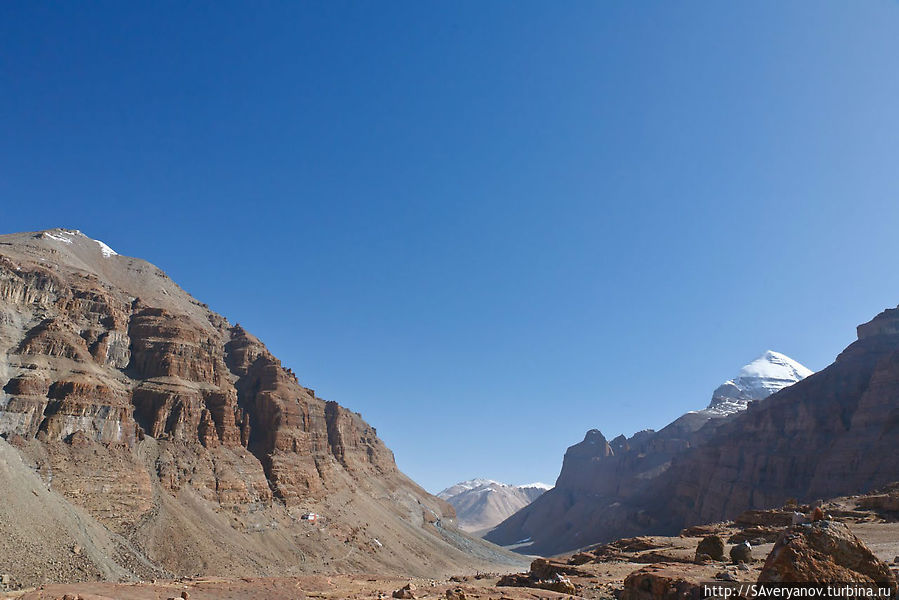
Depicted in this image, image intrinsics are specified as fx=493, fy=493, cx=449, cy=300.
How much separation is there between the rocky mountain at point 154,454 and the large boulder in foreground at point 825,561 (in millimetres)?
53827

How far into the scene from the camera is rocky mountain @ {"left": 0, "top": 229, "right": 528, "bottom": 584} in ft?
185

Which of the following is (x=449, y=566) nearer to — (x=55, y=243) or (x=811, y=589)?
(x=811, y=589)

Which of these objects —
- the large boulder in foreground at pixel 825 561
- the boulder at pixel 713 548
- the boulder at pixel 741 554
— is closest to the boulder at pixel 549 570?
the boulder at pixel 713 548

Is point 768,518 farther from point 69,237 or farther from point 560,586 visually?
point 69,237

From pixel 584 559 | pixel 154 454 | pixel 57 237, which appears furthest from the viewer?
pixel 57 237

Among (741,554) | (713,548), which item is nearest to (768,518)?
(713,548)

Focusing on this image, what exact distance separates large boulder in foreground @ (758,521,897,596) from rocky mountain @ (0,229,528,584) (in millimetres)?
53827

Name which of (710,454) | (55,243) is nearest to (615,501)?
(710,454)

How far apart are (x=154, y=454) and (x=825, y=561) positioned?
89.5 meters

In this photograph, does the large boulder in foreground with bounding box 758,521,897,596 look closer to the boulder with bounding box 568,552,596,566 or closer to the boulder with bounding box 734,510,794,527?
the boulder with bounding box 568,552,596,566

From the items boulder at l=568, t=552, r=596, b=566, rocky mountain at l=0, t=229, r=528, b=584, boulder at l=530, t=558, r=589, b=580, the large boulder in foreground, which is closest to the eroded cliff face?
rocky mountain at l=0, t=229, r=528, b=584

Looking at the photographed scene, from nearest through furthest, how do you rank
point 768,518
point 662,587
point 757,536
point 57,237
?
1. point 662,587
2. point 757,536
3. point 768,518
4. point 57,237

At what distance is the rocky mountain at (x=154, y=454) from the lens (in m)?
56.5

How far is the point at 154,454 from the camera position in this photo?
256ft
